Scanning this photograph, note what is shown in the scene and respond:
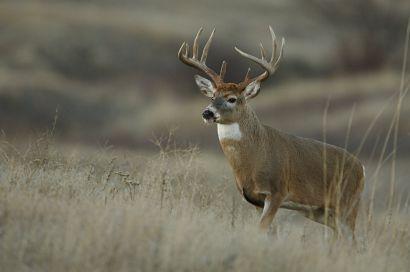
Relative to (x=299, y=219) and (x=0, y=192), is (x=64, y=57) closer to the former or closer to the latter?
(x=299, y=219)

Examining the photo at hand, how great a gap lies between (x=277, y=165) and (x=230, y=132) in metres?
0.63

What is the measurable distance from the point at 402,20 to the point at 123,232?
1506 inches

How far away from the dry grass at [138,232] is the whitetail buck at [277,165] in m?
0.33

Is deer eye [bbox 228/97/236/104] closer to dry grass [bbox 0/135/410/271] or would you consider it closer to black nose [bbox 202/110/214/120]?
black nose [bbox 202/110/214/120]

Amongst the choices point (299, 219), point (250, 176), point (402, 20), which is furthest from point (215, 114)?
point (402, 20)

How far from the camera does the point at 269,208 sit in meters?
11.3

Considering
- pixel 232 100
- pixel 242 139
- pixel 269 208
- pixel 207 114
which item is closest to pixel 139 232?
pixel 269 208

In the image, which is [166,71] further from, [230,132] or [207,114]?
[207,114]

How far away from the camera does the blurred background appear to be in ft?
114

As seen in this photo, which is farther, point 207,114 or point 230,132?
point 230,132

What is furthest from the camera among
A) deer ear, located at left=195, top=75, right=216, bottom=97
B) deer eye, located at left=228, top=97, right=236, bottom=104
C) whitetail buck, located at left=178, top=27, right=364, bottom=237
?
deer ear, located at left=195, top=75, right=216, bottom=97

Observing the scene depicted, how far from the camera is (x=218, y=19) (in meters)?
52.8

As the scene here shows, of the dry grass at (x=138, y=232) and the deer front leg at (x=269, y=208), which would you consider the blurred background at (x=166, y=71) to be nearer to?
the deer front leg at (x=269, y=208)

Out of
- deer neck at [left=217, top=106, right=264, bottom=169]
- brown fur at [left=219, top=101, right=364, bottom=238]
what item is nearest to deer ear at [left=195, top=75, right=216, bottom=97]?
brown fur at [left=219, top=101, right=364, bottom=238]
